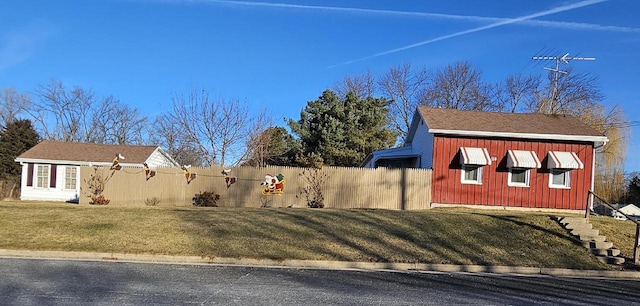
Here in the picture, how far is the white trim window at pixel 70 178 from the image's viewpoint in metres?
29.2

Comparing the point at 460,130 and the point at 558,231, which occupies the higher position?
the point at 460,130

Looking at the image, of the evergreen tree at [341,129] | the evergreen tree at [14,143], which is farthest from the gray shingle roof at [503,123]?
the evergreen tree at [14,143]

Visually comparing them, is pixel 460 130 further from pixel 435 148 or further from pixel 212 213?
pixel 212 213

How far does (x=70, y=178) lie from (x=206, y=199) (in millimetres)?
12961

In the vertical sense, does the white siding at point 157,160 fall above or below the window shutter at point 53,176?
above

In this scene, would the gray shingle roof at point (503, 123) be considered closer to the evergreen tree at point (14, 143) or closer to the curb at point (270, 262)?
the curb at point (270, 262)

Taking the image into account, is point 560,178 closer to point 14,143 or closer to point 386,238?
point 386,238

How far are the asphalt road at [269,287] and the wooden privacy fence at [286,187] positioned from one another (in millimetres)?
10851

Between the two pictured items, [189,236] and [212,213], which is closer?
[189,236]

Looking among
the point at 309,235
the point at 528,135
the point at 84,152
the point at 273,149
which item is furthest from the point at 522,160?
the point at 84,152

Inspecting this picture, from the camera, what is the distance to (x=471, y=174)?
2114 centimetres

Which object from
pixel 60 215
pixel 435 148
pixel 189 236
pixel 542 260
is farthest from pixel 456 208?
pixel 60 215

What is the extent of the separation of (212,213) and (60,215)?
459 cm

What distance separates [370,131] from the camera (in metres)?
37.2
